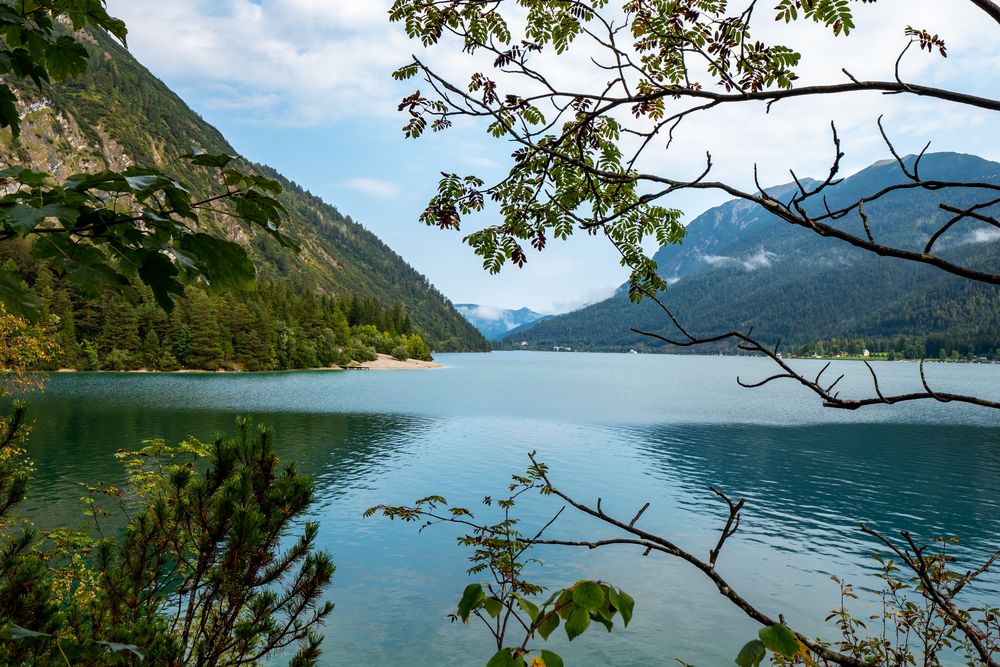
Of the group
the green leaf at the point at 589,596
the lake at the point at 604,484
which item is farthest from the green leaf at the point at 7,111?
the lake at the point at 604,484

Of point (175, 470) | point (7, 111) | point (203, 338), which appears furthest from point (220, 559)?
point (203, 338)

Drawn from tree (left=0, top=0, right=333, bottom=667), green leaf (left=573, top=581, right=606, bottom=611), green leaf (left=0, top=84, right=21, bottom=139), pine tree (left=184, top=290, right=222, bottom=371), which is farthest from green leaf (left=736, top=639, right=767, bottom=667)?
pine tree (left=184, top=290, right=222, bottom=371)

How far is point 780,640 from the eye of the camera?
2.15 meters

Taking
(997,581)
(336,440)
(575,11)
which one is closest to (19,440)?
(575,11)

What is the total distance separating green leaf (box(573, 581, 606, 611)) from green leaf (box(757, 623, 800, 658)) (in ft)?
2.14

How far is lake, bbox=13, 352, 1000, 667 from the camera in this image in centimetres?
1371

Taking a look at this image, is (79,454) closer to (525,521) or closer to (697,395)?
(525,521)

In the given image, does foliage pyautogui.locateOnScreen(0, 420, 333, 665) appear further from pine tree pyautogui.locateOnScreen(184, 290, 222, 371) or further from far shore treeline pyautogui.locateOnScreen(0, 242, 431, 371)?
pine tree pyautogui.locateOnScreen(184, 290, 222, 371)

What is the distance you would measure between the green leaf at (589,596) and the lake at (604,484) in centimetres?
972

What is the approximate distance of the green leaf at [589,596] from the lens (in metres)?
2.13

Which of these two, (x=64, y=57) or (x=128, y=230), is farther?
(x=64, y=57)

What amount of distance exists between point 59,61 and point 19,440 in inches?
151

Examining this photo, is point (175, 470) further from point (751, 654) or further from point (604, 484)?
point (604, 484)

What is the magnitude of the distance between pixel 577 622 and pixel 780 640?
0.86 m
